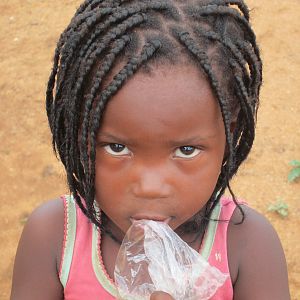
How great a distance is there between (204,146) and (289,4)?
4.29m

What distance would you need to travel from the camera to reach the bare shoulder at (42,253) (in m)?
1.89

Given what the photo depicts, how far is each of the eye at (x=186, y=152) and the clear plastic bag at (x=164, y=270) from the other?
267mm

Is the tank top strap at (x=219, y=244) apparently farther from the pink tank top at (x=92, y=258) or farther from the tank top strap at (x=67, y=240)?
the tank top strap at (x=67, y=240)

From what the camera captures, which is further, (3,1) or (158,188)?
(3,1)

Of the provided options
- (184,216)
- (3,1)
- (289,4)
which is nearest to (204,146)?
(184,216)

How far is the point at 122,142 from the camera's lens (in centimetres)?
142

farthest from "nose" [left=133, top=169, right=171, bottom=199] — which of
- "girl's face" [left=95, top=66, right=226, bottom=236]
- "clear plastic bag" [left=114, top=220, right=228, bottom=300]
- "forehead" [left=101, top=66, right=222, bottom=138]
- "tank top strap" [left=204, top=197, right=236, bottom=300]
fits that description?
"tank top strap" [left=204, top=197, right=236, bottom=300]

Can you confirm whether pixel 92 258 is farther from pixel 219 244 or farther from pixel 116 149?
pixel 116 149

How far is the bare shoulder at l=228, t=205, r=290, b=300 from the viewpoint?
6.07ft

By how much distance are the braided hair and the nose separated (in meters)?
0.13

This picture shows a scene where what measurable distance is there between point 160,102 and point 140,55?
0.11 metres

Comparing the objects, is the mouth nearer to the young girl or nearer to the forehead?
the young girl

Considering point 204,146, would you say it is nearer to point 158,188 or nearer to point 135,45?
point 158,188

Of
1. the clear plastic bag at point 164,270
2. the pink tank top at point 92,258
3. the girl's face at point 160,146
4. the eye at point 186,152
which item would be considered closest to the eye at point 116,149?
the girl's face at point 160,146
